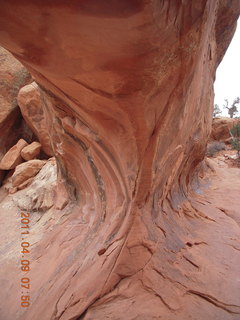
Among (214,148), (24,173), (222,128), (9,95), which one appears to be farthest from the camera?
(222,128)

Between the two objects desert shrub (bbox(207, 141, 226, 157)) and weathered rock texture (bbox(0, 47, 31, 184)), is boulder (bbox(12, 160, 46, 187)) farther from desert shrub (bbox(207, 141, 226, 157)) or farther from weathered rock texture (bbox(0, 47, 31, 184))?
desert shrub (bbox(207, 141, 226, 157))

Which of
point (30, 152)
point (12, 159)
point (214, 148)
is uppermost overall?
point (30, 152)

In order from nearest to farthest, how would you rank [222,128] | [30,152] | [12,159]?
[30,152], [12,159], [222,128]

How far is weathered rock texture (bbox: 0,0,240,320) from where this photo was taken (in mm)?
950

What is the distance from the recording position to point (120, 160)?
5.29 feet

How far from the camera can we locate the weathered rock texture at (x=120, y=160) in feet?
3.12

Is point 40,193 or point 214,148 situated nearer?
point 40,193

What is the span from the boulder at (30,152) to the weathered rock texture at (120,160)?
3440mm

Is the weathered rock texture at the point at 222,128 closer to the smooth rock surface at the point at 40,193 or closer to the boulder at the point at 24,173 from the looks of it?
the smooth rock surface at the point at 40,193

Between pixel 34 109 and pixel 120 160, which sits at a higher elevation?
pixel 34 109

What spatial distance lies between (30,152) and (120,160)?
436cm
